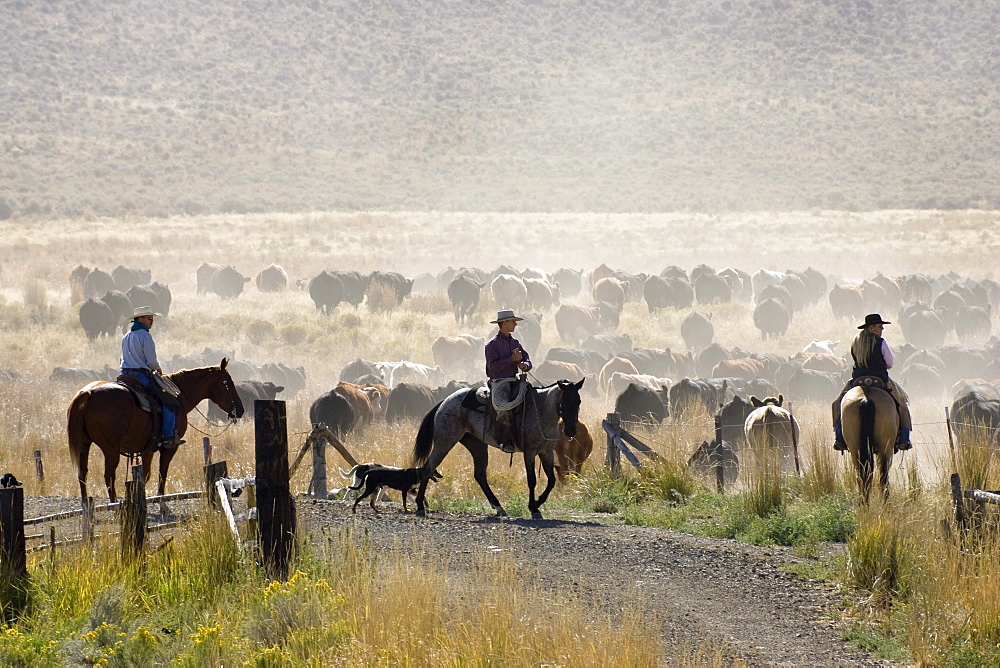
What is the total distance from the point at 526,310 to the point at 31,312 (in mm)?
20082

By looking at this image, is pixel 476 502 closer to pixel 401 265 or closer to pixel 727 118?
pixel 401 265

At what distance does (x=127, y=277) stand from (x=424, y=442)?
4433cm

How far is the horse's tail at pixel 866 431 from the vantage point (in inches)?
500

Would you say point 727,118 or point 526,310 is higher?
point 727,118

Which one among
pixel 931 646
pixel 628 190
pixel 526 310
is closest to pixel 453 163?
pixel 628 190

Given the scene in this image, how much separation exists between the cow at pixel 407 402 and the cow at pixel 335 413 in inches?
118

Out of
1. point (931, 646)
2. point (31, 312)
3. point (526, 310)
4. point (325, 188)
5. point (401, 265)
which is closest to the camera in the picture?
point (931, 646)

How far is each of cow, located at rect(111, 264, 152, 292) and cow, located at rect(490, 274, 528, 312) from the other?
53.9 feet

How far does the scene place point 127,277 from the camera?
55.5 m

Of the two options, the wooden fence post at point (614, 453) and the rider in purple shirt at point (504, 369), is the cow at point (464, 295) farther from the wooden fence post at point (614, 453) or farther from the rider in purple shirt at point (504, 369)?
the rider in purple shirt at point (504, 369)

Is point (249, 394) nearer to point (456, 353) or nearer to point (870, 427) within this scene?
point (456, 353)

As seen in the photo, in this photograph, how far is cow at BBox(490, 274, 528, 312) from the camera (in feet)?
171

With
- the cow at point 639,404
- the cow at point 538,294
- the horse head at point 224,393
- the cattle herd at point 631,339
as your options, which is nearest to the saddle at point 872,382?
the horse head at point 224,393

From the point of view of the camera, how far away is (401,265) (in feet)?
247
